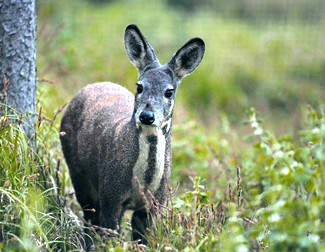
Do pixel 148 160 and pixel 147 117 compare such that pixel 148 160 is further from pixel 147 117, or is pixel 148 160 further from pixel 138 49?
pixel 138 49

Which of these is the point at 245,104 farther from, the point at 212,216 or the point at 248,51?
the point at 212,216

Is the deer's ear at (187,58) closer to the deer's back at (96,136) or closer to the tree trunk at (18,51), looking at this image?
the deer's back at (96,136)

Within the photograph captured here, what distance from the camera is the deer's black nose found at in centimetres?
403

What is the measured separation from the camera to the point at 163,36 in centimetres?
1237

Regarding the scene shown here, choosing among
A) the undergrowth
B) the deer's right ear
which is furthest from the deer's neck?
the deer's right ear

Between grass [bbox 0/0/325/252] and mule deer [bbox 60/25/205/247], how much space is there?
0.66 ft

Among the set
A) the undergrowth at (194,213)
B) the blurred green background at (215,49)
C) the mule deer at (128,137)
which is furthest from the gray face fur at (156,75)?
the blurred green background at (215,49)

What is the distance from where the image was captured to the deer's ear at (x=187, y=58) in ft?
15.4

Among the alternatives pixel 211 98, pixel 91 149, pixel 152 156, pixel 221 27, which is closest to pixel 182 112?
pixel 211 98

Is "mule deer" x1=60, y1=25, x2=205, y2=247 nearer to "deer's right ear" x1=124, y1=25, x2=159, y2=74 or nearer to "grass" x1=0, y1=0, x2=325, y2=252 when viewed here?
"deer's right ear" x1=124, y1=25, x2=159, y2=74

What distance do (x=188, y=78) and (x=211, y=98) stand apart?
669mm

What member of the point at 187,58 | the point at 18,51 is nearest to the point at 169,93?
the point at 187,58

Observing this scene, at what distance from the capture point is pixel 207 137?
8.43 metres

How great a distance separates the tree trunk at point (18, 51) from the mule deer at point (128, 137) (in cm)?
60
